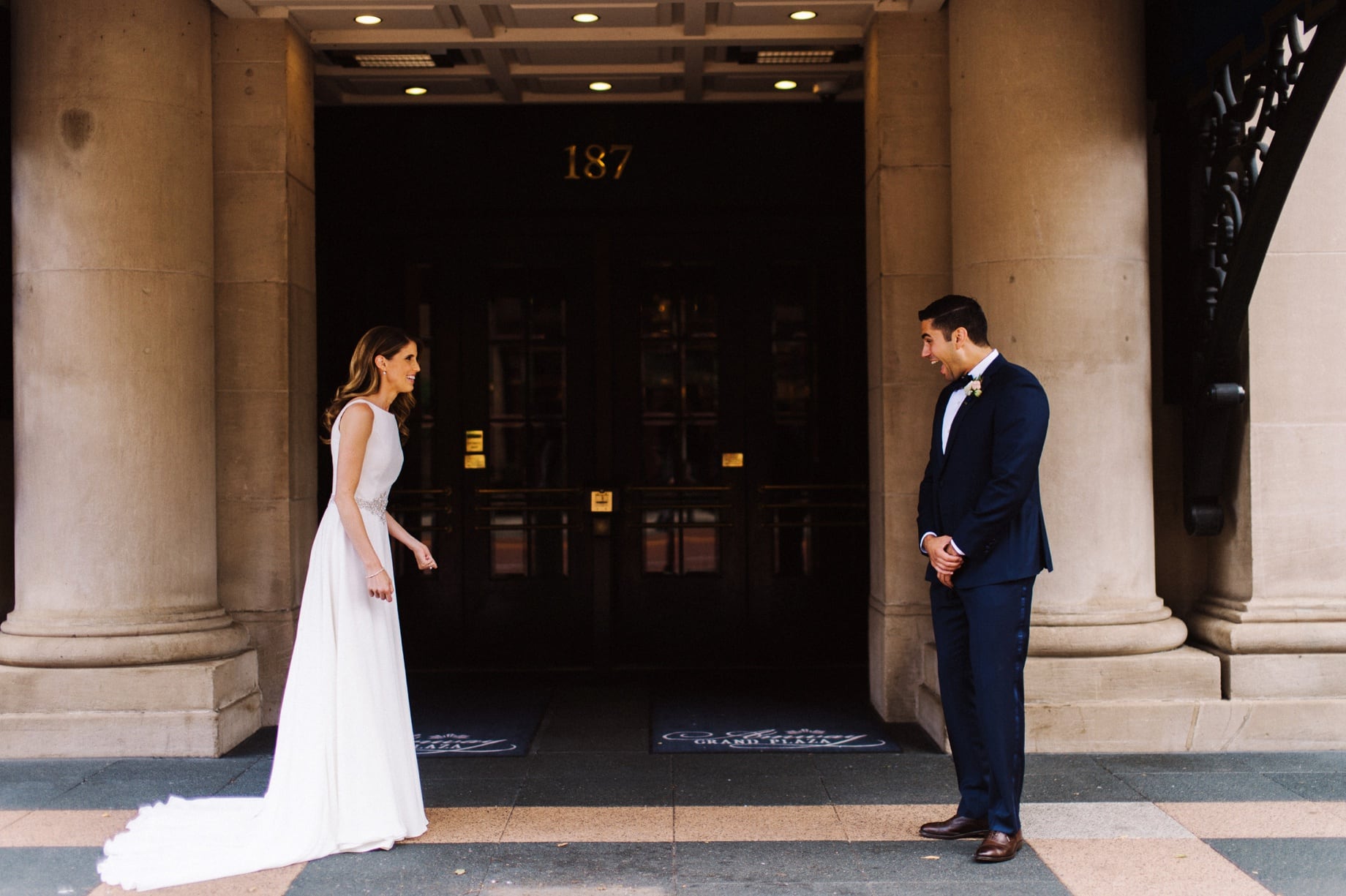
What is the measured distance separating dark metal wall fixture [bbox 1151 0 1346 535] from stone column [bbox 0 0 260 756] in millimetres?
5291

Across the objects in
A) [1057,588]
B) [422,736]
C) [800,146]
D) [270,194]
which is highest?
[800,146]

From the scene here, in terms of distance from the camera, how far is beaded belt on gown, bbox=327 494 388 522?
499 cm

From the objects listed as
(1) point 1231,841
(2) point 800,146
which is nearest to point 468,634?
(2) point 800,146

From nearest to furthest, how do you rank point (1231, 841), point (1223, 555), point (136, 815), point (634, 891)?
point (634, 891), point (1231, 841), point (136, 815), point (1223, 555)

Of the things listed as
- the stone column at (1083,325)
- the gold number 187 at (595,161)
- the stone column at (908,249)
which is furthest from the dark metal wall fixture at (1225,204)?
the gold number 187 at (595,161)

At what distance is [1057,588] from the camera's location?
637cm

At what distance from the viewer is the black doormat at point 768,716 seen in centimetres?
654

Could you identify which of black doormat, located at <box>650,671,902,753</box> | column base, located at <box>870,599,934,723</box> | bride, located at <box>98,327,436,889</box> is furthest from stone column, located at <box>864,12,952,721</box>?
bride, located at <box>98,327,436,889</box>

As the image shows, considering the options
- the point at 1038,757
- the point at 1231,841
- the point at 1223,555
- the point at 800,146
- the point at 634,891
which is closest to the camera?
the point at 634,891

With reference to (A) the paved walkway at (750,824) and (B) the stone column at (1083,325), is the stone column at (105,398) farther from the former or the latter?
(B) the stone column at (1083,325)

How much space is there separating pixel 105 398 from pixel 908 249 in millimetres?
4445

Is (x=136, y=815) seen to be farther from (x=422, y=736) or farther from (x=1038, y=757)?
(x=1038, y=757)

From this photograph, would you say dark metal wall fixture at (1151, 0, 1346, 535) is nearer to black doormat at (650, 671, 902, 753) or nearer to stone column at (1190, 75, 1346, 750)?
stone column at (1190, 75, 1346, 750)

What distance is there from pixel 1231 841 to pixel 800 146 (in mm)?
5382
